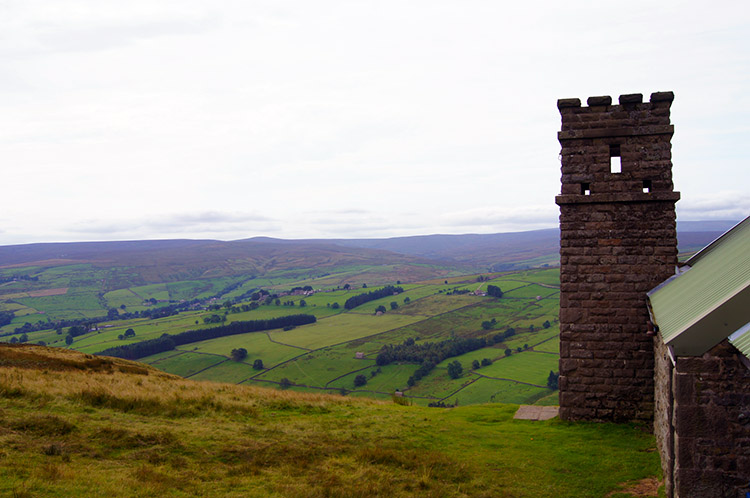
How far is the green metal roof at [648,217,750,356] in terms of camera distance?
7.01 m

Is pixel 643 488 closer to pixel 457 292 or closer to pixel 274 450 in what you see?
pixel 274 450

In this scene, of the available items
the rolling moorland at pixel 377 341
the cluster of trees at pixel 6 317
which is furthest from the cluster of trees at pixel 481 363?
the cluster of trees at pixel 6 317

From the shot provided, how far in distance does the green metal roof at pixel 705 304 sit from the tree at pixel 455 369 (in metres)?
57.8

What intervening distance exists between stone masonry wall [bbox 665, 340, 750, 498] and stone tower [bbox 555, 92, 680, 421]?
498cm

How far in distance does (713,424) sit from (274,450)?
28.0 feet

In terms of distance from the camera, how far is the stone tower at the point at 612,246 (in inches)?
482

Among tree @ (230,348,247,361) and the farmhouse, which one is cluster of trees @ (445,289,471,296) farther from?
the farmhouse

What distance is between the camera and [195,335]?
94688 millimetres

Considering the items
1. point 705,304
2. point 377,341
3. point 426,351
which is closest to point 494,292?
point 377,341

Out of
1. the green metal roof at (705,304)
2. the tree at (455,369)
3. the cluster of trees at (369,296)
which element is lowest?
the tree at (455,369)

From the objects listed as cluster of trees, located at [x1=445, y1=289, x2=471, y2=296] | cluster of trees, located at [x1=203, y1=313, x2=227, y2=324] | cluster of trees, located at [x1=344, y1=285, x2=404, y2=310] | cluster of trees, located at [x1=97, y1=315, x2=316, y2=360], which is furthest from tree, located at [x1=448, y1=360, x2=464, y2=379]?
cluster of trees, located at [x1=445, y1=289, x2=471, y2=296]

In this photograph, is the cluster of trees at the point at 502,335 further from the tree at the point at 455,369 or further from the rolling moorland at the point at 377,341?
the tree at the point at 455,369

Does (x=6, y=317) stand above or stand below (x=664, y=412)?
A: below

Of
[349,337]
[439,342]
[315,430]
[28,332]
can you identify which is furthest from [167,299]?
[315,430]
